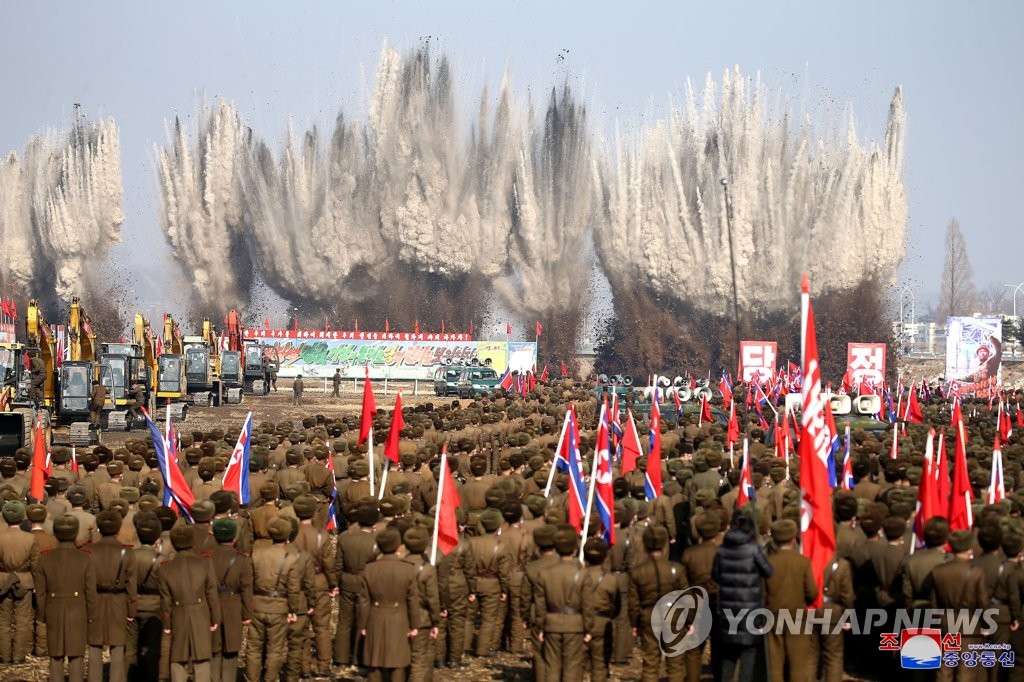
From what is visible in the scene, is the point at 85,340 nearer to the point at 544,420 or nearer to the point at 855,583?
the point at 544,420

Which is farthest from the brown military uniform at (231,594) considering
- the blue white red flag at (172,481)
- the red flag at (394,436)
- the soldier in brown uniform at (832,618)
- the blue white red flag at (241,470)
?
the red flag at (394,436)

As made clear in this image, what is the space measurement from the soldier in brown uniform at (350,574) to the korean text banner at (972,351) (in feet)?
110

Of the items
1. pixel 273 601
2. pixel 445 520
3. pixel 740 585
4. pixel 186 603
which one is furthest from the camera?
pixel 445 520

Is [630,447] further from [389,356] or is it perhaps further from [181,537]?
[389,356]

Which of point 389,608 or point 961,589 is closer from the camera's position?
point 961,589

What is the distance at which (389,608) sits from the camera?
369 inches

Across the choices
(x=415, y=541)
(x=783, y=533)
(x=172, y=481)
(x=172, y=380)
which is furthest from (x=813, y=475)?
(x=172, y=380)

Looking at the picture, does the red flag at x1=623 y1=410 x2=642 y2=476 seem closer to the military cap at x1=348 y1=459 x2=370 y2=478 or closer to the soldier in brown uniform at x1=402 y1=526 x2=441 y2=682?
the military cap at x1=348 y1=459 x2=370 y2=478

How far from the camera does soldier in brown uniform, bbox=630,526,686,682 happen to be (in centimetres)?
946

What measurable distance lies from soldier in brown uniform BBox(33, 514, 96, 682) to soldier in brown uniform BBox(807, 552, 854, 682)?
16.5ft

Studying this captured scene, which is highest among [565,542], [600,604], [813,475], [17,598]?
[813,475]

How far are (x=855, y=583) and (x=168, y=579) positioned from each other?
5.08m

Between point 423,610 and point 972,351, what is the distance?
115ft
